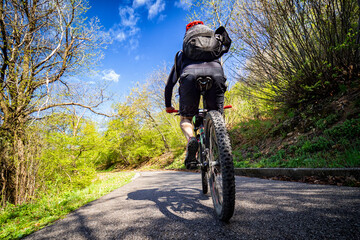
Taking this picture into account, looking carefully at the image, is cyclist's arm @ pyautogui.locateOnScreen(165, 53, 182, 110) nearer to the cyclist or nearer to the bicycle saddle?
the cyclist

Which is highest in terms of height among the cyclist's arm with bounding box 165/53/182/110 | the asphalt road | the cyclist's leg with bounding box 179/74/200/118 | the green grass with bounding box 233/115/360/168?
the cyclist's arm with bounding box 165/53/182/110

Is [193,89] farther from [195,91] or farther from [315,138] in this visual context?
[315,138]

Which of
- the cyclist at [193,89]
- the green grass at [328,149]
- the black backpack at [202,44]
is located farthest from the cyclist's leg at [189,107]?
the green grass at [328,149]

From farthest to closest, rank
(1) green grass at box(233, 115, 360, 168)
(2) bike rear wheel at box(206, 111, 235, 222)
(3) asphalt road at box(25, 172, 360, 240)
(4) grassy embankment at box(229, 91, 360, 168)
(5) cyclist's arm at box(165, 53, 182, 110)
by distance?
(4) grassy embankment at box(229, 91, 360, 168) → (1) green grass at box(233, 115, 360, 168) → (5) cyclist's arm at box(165, 53, 182, 110) → (2) bike rear wheel at box(206, 111, 235, 222) → (3) asphalt road at box(25, 172, 360, 240)

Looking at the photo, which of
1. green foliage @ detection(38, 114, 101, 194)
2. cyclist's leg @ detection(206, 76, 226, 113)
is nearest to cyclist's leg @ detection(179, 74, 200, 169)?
cyclist's leg @ detection(206, 76, 226, 113)

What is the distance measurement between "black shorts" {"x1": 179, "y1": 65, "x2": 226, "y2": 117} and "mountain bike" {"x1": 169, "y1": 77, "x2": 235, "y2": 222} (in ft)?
0.22

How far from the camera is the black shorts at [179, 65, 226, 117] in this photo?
2.02 metres

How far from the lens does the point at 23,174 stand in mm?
4785

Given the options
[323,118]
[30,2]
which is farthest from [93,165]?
[323,118]

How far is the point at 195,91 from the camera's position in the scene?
210 centimetres

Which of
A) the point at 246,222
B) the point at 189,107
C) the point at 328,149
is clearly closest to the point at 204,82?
the point at 189,107

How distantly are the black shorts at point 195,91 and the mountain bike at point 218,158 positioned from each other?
0.22 ft

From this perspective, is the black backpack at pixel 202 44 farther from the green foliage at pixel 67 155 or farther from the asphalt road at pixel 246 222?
the green foliage at pixel 67 155

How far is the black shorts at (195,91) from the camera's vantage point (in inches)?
79.4
